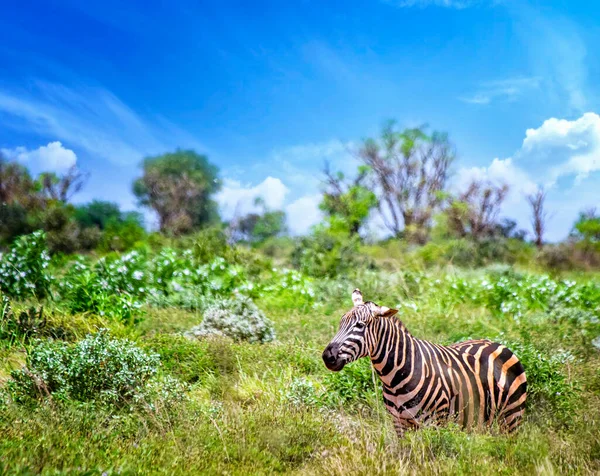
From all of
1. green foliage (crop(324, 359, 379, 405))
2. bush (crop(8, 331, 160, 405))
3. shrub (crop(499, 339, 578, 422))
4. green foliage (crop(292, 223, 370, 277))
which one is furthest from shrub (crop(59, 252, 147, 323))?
green foliage (crop(292, 223, 370, 277))

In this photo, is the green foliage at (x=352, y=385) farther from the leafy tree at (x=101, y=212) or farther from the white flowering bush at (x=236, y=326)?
the leafy tree at (x=101, y=212)

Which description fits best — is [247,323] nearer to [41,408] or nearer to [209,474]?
[41,408]

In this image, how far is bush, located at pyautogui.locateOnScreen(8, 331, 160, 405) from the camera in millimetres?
4566

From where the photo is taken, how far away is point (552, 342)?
22.0ft

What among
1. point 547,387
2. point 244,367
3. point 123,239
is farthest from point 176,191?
point 547,387

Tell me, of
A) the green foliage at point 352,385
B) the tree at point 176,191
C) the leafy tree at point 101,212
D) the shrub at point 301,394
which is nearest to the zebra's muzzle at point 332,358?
the shrub at point 301,394

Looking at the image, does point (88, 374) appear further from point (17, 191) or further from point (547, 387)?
point (17, 191)

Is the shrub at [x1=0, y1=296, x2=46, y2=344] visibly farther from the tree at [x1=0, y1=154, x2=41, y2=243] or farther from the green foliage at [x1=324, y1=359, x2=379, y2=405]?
the tree at [x1=0, y1=154, x2=41, y2=243]

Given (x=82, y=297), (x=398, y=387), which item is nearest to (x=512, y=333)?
(x=398, y=387)

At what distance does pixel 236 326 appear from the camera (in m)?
7.36

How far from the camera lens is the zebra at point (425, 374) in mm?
3949

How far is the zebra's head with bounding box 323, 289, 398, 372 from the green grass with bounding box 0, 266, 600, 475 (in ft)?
0.99

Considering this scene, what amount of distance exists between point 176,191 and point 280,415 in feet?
86.9

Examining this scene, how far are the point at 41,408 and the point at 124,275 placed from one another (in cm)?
534
